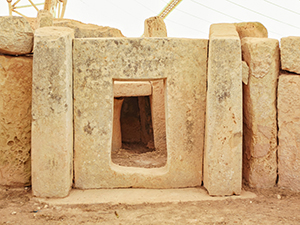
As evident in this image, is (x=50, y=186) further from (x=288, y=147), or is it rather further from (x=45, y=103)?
(x=288, y=147)

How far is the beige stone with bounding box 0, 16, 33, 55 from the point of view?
3.20 m

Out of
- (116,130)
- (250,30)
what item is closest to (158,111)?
(116,130)

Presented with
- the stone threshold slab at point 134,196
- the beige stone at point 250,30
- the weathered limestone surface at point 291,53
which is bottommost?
the stone threshold slab at point 134,196

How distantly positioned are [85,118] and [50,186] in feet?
2.64

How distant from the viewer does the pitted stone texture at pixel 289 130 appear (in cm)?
334

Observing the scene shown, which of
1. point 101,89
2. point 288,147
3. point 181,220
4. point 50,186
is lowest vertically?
point 181,220

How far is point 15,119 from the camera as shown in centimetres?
336

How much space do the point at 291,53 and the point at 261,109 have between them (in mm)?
713

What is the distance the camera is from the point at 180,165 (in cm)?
336

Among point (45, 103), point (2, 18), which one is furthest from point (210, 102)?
point (2, 18)

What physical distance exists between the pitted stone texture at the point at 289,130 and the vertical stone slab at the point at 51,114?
7.86 feet

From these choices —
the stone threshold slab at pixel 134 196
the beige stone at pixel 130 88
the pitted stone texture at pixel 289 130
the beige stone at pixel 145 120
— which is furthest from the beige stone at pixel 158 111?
the pitted stone texture at pixel 289 130

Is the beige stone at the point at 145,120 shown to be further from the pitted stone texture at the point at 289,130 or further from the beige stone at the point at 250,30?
the pitted stone texture at the point at 289,130

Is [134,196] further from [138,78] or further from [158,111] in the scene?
[158,111]
